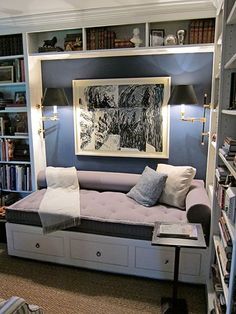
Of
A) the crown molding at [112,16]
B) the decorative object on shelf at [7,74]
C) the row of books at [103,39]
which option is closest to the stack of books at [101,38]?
the row of books at [103,39]

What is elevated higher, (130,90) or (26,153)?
(130,90)

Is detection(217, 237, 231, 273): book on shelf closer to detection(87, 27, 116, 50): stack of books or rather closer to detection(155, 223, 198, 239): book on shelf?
detection(155, 223, 198, 239): book on shelf

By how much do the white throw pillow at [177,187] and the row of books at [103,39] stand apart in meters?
1.52

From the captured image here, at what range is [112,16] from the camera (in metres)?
2.78

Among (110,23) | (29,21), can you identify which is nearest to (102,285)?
(110,23)

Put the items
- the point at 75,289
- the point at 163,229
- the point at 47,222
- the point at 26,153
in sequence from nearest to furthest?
the point at 163,229, the point at 75,289, the point at 47,222, the point at 26,153

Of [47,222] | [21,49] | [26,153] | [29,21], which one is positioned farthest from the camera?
[26,153]

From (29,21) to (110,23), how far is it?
0.95m

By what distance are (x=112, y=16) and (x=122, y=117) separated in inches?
43.6

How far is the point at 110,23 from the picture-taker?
9.25 ft

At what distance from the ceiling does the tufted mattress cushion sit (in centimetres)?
198

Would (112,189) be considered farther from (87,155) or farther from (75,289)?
(75,289)

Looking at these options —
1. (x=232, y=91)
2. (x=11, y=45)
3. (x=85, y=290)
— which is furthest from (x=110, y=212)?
(x=11, y=45)

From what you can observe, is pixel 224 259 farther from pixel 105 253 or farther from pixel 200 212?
pixel 105 253
